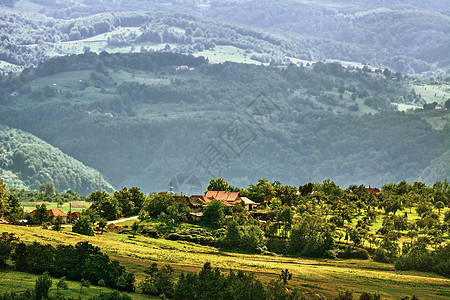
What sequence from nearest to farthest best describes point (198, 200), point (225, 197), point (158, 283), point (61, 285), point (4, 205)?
point (61, 285)
point (158, 283)
point (4, 205)
point (198, 200)
point (225, 197)

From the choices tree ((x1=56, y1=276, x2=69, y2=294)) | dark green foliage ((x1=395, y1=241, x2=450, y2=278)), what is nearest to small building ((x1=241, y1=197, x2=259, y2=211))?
dark green foliage ((x1=395, y1=241, x2=450, y2=278))

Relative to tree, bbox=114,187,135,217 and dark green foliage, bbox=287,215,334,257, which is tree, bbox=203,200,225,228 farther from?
tree, bbox=114,187,135,217

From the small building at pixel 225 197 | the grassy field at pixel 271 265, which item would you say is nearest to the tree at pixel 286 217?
the small building at pixel 225 197

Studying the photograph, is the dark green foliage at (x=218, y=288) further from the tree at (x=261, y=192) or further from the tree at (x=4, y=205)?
the tree at (x=261, y=192)

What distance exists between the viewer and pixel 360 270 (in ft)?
332

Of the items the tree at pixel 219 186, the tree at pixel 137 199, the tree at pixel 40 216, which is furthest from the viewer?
the tree at pixel 219 186

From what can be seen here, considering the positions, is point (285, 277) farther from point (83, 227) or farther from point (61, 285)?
point (83, 227)

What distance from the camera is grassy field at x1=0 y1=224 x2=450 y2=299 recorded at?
284ft

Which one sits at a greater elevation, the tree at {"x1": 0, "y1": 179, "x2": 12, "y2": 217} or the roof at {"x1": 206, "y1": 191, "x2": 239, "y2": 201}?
the roof at {"x1": 206, "y1": 191, "x2": 239, "y2": 201}

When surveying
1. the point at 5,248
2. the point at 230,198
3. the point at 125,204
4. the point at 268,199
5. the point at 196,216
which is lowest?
the point at 5,248

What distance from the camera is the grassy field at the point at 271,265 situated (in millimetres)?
86688

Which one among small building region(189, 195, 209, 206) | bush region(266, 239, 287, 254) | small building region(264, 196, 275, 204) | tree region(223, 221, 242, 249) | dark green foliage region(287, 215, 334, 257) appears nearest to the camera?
tree region(223, 221, 242, 249)

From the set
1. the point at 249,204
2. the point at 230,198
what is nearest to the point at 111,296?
the point at 249,204

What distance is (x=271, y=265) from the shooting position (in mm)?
96250
